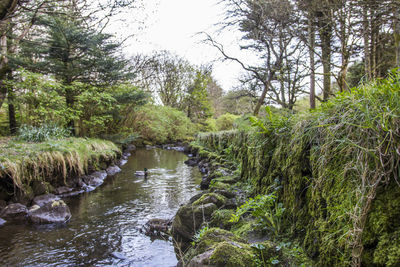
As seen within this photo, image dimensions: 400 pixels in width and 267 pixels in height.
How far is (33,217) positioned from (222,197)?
3.51 metres

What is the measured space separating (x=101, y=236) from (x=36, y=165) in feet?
9.30

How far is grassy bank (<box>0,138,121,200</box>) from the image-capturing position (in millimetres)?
4895

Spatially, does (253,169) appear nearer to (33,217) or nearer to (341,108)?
(341,108)

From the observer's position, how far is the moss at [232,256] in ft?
6.20

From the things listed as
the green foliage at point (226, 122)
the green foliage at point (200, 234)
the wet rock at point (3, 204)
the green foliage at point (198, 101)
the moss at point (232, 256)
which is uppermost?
the green foliage at point (198, 101)

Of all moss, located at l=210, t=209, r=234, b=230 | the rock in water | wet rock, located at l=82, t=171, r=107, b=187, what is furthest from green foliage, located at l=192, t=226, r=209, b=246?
wet rock, located at l=82, t=171, r=107, b=187

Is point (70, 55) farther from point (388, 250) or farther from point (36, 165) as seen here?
point (388, 250)

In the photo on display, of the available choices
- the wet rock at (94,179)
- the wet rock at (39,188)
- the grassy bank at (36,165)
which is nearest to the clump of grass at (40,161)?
the grassy bank at (36,165)

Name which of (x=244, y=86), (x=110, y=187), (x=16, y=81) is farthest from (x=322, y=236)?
(x=16, y=81)

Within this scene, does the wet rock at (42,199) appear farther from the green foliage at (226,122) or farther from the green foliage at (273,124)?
the green foliage at (226,122)

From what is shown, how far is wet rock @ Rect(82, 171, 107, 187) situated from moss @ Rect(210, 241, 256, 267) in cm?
622

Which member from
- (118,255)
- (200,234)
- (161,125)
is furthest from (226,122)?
(200,234)

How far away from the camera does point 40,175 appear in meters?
5.68

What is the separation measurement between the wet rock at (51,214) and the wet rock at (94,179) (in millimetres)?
2562
